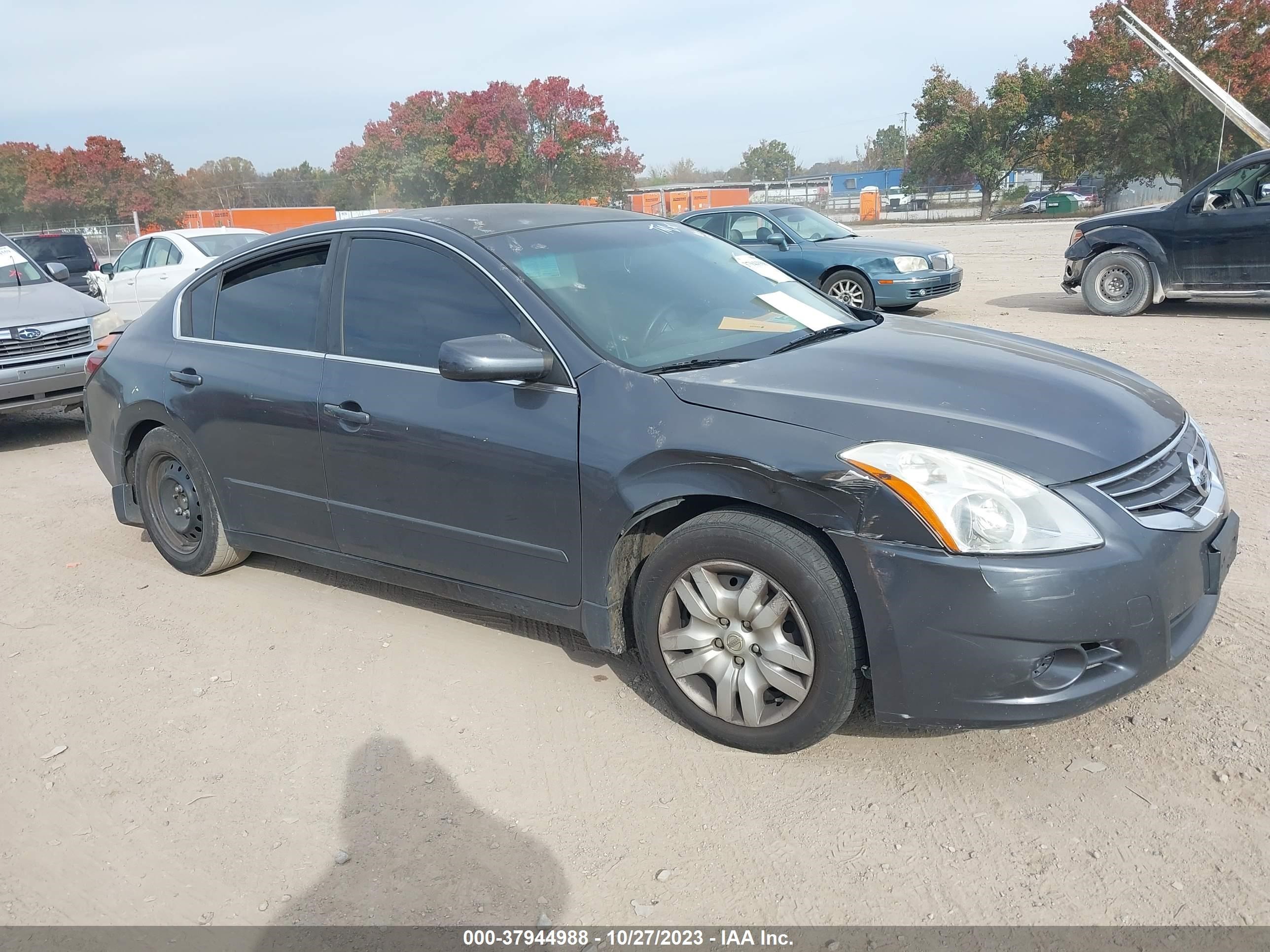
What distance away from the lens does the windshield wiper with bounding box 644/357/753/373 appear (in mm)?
3373

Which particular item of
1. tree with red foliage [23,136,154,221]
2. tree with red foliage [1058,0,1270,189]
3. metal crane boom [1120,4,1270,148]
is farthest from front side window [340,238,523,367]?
tree with red foliage [23,136,154,221]

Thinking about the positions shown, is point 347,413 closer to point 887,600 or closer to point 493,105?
point 887,600

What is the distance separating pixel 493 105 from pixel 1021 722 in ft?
146

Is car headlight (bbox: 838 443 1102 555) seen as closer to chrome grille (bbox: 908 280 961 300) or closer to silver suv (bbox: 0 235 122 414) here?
silver suv (bbox: 0 235 122 414)

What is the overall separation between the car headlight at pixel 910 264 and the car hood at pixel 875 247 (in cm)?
8

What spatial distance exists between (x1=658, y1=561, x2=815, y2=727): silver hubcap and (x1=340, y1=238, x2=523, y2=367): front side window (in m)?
1.15

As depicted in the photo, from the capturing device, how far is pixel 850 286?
474 inches

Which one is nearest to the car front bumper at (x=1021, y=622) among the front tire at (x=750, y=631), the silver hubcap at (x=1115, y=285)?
the front tire at (x=750, y=631)

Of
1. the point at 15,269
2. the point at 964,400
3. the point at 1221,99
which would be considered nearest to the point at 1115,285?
the point at 964,400

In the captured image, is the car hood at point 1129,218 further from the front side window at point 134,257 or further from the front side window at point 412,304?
the front side window at point 134,257

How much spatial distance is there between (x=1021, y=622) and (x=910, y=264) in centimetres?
984

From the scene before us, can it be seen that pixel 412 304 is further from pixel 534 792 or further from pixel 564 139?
pixel 564 139

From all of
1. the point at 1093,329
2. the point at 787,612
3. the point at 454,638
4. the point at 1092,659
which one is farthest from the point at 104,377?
the point at 1093,329

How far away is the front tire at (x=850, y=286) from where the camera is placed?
1188cm
